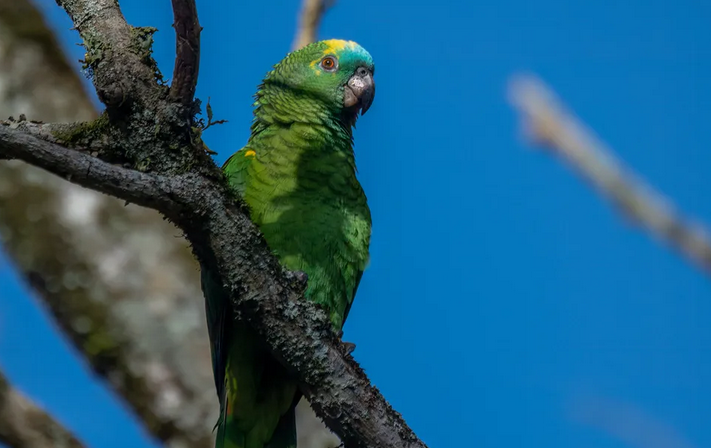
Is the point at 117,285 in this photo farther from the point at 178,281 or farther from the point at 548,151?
the point at 548,151

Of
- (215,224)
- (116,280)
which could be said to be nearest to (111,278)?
(116,280)

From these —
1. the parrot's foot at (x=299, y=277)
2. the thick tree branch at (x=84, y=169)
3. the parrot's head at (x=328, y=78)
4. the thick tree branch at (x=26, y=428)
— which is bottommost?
the thick tree branch at (x=26, y=428)

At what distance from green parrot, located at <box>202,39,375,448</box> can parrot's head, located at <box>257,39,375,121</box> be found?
0.29 feet

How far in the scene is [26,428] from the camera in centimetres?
377

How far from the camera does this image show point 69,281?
5391 millimetres

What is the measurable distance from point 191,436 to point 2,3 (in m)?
3.63

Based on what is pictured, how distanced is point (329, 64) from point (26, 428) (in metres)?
2.63

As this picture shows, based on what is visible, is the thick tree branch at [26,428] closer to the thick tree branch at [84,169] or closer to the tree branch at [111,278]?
the tree branch at [111,278]

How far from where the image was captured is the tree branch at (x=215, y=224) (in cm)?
297

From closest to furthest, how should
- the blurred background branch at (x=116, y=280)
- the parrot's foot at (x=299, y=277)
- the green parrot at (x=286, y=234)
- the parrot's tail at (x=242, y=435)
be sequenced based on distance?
the parrot's foot at (x=299, y=277) → the green parrot at (x=286, y=234) → the parrot's tail at (x=242, y=435) → the blurred background branch at (x=116, y=280)

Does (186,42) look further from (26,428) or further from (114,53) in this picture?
(26,428)

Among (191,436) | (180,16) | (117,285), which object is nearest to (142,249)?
(117,285)

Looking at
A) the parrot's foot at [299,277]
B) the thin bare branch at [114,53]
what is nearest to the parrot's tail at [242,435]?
the parrot's foot at [299,277]

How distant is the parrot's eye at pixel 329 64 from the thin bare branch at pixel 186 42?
208cm
